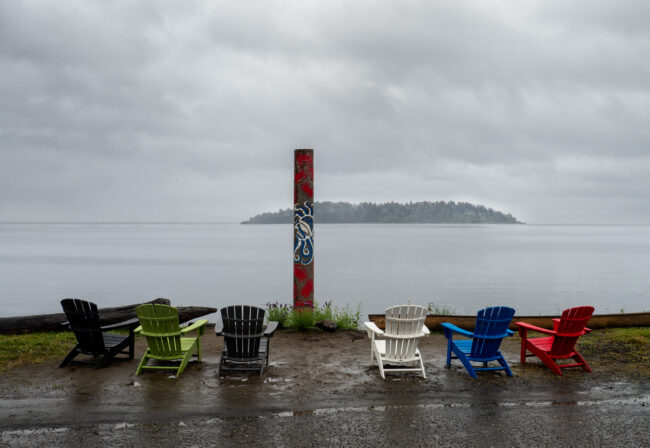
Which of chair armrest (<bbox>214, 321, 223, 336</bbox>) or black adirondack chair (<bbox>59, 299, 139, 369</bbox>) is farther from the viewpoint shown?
black adirondack chair (<bbox>59, 299, 139, 369</bbox>)

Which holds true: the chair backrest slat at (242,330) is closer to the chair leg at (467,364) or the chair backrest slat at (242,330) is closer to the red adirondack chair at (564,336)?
the chair leg at (467,364)

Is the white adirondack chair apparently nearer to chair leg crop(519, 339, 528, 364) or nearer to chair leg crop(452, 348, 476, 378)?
chair leg crop(452, 348, 476, 378)

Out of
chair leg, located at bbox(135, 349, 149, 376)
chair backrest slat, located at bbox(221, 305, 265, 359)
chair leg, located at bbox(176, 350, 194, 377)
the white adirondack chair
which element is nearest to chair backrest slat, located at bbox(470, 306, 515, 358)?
the white adirondack chair

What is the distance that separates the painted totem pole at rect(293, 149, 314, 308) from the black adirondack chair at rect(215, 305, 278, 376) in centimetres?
393

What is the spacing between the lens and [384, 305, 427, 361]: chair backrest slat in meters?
6.75

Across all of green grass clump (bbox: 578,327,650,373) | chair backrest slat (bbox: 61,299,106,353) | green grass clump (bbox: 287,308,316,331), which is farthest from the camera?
green grass clump (bbox: 287,308,316,331)

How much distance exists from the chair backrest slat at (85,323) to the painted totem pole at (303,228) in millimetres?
4448

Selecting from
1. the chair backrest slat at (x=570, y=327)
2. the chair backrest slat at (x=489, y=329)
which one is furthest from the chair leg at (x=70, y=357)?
the chair backrest slat at (x=570, y=327)

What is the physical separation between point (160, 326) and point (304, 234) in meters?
4.62

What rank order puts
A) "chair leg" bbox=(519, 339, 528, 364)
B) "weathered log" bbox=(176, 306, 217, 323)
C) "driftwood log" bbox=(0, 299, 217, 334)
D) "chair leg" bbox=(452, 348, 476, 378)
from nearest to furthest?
"chair leg" bbox=(452, 348, 476, 378) < "chair leg" bbox=(519, 339, 528, 364) < "driftwood log" bbox=(0, 299, 217, 334) < "weathered log" bbox=(176, 306, 217, 323)

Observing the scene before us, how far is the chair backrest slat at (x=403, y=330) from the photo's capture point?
6.75 metres

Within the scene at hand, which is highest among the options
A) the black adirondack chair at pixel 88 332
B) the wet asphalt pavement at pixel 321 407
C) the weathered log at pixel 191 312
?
the black adirondack chair at pixel 88 332

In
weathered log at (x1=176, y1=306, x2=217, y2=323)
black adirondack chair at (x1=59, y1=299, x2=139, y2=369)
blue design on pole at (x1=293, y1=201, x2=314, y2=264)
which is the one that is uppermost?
blue design on pole at (x1=293, y1=201, x2=314, y2=264)

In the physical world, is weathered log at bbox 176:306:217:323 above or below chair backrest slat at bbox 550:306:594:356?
below
